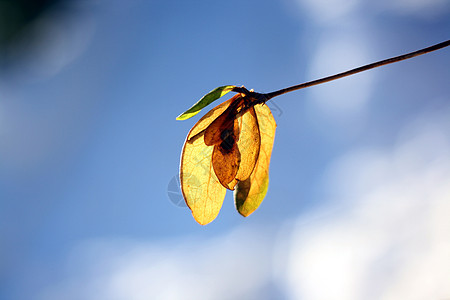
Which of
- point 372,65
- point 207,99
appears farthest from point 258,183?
point 372,65

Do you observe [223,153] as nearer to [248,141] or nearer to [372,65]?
[248,141]

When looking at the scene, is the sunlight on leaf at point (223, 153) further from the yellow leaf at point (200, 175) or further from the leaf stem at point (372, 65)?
the leaf stem at point (372, 65)

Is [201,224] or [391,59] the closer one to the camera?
[391,59]

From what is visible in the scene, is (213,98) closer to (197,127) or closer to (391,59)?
(197,127)

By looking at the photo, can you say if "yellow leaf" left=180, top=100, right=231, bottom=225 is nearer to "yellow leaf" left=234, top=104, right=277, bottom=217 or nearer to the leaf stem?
"yellow leaf" left=234, top=104, right=277, bottom=217

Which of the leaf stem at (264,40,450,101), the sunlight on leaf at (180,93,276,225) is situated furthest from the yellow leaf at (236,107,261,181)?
the leaf stem at (264,40,450,101)

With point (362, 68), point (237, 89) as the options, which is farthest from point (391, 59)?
point (237, 89)

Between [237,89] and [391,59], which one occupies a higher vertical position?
[237,89]
